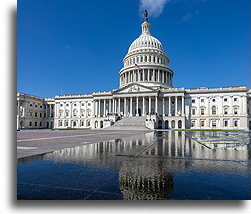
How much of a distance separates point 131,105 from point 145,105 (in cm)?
599

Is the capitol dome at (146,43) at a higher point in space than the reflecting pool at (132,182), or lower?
higher

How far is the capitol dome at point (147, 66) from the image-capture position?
74.6m

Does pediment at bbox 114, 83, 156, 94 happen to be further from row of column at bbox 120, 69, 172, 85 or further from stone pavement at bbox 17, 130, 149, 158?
stone pavement at bbox 17, 130, 149, 158

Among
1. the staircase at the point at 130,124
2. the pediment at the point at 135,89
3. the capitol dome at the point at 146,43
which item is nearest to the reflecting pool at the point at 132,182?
the staircase at the point at 130,124

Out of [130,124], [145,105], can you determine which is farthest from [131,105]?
[130,124]

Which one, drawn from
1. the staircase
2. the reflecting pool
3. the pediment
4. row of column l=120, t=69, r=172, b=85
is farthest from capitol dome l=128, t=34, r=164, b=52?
the reflecting pool

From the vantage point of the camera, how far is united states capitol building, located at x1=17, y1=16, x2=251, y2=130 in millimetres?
59688

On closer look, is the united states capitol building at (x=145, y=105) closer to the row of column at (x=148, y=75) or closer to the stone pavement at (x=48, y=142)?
the row of column at (x=148, y=75)

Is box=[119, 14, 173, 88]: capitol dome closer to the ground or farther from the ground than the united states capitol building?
farther from the ground

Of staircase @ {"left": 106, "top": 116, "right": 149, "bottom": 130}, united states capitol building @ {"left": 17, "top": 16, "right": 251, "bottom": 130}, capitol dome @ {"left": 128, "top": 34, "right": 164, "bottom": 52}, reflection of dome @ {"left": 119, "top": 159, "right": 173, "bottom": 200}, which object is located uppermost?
capitol dome @ {"left": 128, "top": 34, "right": 164, "bottom": 52}

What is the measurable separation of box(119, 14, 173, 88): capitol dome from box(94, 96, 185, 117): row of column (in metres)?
7.58

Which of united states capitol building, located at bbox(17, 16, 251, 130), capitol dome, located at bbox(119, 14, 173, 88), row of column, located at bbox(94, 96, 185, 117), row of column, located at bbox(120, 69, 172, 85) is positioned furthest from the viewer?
row of column, located at bbox(120, 69, 172, 85)
